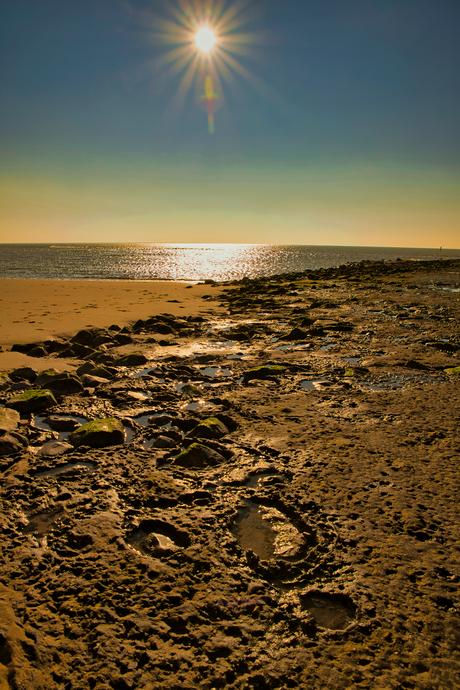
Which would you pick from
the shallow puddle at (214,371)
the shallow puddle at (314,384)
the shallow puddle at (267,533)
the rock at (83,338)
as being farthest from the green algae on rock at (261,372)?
the rock at (83,338)

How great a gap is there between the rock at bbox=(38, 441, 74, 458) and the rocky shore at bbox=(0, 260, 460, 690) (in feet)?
0.05

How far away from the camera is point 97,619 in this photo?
6.66ft

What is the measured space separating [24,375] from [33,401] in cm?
146

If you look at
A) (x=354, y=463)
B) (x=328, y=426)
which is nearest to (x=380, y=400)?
(x=328, y=426)

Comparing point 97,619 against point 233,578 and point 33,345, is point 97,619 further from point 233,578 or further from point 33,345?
point 33,345

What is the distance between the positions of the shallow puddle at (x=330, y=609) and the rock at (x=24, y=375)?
545 cm

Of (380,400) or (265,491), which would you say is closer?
(265,491)

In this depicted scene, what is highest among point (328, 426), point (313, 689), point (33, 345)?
point (33, 345)

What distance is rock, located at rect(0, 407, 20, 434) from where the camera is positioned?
410cm

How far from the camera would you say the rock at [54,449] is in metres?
3.79

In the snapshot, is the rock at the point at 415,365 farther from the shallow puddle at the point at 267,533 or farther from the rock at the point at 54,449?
the rock at the point at 54,449

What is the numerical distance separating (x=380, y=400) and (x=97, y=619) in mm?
4408

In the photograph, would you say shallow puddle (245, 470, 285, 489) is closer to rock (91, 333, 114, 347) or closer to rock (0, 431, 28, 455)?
rock (0, 431, 28, 455)

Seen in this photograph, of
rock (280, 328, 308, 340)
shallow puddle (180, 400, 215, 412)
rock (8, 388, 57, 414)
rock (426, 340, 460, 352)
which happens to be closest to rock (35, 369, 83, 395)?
rock (8, 388, 57, 414)
